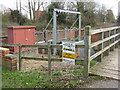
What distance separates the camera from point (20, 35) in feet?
32.8

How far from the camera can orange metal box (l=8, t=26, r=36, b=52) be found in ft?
31.0

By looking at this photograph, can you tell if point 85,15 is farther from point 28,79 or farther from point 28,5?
point 28,79

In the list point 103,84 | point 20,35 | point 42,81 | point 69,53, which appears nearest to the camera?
point 103,84

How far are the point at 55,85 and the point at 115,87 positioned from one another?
1.41 m

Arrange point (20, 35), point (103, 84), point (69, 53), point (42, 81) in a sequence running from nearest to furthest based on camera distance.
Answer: point (103, 84), point (42, 81), point (69, 53), point (20, 35)

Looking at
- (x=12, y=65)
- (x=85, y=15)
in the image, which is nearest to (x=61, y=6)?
(x=85, y=15)

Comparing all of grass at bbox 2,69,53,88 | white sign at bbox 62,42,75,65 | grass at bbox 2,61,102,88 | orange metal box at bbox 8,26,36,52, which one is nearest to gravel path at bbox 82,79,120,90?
grass at bbox 2,61,102,88

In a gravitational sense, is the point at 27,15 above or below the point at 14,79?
above

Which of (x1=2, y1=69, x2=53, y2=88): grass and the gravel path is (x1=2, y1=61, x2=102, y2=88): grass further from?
the gravel path

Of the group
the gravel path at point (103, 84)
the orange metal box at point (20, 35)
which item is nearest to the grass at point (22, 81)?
the gravel path at point (103, 84)

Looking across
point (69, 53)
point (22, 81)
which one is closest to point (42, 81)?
point (22, 81)

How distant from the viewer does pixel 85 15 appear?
92.7ft

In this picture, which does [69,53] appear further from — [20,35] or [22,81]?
[20,35]

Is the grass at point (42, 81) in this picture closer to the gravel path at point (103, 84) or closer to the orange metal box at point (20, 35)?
the gravel path at point (103, 84)
